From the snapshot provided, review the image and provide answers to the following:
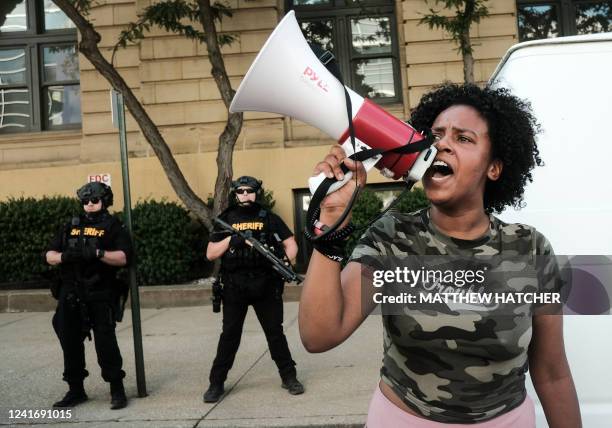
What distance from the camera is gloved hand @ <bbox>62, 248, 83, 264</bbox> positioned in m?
4.97

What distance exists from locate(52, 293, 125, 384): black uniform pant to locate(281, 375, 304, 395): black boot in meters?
1.35

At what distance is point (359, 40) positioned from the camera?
12.4m

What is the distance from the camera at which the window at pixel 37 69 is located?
13.0m

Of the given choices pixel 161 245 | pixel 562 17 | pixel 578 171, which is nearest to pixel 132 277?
pixel 578 171

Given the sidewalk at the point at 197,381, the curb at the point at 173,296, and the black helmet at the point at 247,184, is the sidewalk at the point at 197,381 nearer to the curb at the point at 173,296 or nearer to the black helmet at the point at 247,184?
the curb at the point at 173,296

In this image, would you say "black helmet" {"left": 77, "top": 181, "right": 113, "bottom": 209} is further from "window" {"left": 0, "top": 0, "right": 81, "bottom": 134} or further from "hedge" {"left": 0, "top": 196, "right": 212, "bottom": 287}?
"window" {"left": 0, "top": 0, "right": 81, "bottom": 134}

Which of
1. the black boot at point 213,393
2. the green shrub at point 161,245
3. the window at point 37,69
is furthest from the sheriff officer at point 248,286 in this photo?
the window at point 37,69

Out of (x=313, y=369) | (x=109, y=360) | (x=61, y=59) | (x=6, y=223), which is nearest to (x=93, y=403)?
(x=109, y=360)

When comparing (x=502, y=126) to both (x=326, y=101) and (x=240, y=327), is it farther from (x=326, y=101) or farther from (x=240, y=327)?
(x=240, y=327)

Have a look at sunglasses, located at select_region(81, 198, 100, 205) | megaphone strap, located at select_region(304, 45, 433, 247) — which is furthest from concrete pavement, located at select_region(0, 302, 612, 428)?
megaphone strap, located at select_region(304, 45, 433, 247)

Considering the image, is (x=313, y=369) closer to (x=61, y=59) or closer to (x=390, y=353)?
(x=390, y=353)

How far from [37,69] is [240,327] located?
10.2 meters

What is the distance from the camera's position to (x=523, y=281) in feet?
5.81

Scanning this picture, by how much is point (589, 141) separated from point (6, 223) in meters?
9.68
